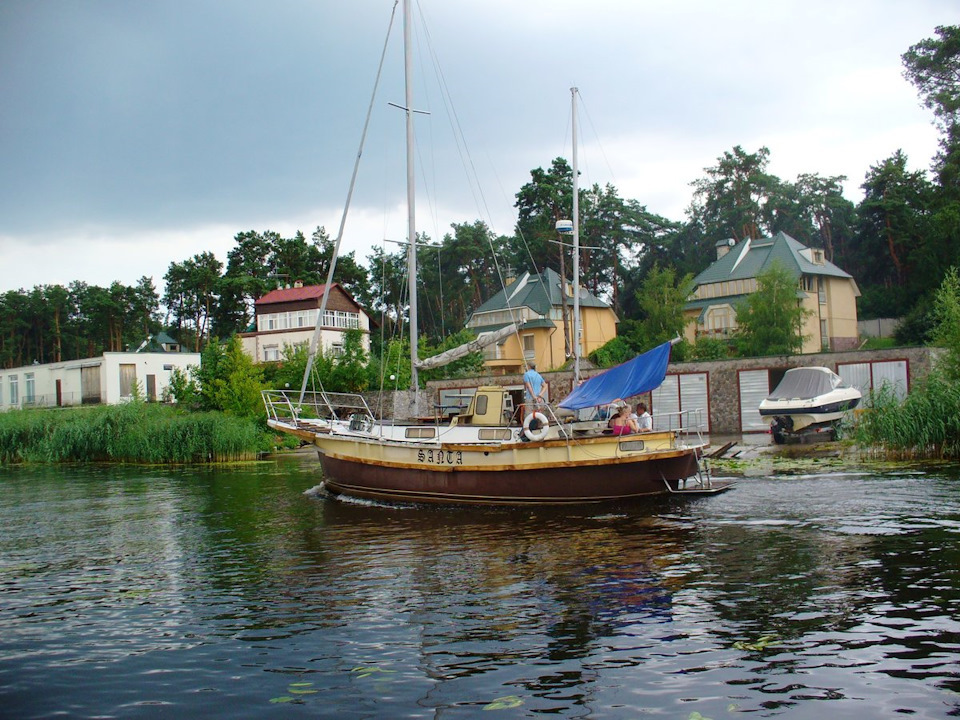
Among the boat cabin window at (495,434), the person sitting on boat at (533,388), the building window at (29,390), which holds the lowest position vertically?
the boat cabin window at (495,434)

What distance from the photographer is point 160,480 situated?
97.2ft

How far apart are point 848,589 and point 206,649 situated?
27.5 feet

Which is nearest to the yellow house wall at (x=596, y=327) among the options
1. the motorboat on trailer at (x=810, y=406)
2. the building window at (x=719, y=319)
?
the building window at (x=719, y=319)

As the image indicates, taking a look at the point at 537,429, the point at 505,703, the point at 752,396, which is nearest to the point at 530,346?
the point at 752,396

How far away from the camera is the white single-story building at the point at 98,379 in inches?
2436

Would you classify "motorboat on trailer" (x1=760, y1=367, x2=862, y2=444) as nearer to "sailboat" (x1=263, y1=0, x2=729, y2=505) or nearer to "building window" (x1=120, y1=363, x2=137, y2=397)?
"sailboat" (x1=263, y1=0, x2=729, y2=505)

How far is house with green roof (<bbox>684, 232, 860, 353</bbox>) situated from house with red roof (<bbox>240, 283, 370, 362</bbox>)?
2887 centimetres

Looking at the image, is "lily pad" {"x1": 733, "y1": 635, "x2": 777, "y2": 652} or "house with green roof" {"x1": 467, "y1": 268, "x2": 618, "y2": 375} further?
"house with green roof" {"x1": 467, "y1": 268, "x2": 618, "y2": 375}

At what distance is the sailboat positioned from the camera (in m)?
19.2

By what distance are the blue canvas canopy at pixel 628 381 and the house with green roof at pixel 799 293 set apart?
134ft

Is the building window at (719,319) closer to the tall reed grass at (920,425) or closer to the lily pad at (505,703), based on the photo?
the tall reed grass at (920,425)

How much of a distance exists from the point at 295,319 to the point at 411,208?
52145 millimetres

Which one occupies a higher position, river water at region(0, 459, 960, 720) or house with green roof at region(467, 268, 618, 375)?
house with green roof at region(467, 268, 618, 375)

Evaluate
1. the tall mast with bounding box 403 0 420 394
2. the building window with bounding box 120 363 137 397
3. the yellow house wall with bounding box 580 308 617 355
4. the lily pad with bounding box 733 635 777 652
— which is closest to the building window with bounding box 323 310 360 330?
the building window with bounding box 120 363 137 397
